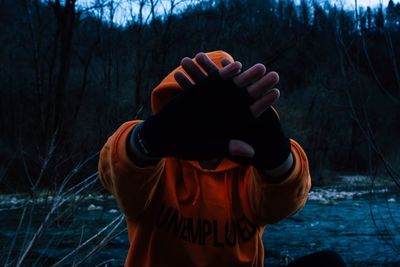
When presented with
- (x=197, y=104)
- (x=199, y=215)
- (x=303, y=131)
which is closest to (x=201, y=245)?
(x=199, y=215)

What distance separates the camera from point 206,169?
179cm

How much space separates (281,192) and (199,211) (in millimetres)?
337

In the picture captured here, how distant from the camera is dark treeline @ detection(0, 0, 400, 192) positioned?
19.0ft

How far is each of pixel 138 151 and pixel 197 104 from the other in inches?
8.8

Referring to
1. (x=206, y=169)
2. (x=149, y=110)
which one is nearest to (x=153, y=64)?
(x=149, y=110)

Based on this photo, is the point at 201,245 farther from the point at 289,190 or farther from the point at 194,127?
the point at 194,127

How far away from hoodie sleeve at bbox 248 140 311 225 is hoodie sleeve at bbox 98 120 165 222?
323mm

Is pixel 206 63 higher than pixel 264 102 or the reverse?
higher

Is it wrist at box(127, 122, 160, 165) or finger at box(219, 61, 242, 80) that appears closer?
finger at box(219, 61, 242, 80)

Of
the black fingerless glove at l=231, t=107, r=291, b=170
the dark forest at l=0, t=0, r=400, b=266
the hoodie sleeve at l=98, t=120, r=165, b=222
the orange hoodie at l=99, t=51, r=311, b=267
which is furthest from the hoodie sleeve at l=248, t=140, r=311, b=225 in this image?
the dark forest at l=0, t=0, r=400, b=266

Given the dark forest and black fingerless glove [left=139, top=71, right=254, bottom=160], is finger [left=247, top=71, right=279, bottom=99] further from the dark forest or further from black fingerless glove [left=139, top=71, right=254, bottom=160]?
the dark forest

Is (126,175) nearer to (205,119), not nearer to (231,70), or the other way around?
(205,119)

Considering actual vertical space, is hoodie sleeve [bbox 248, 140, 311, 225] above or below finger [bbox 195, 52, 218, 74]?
below

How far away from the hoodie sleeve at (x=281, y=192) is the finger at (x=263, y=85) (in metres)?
0.30
